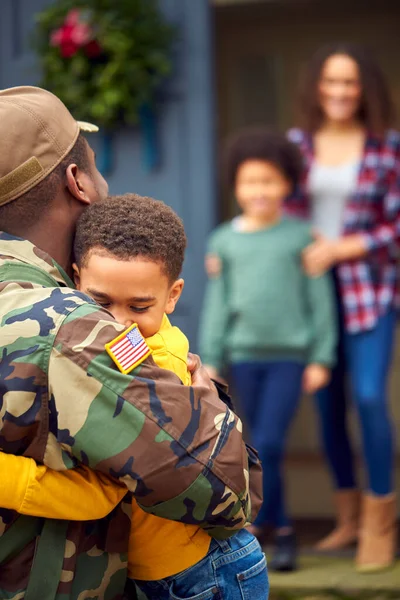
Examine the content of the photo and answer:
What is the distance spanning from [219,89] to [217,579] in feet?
13.5

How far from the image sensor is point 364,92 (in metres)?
4.02

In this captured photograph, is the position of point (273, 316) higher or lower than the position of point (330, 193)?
lower

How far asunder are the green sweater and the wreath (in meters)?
1.04

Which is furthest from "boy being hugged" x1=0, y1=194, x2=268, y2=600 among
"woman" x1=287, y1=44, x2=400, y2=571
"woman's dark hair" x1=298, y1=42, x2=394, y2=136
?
"woman's dark hair" x1=298, y1=42, x2=394, y2=136

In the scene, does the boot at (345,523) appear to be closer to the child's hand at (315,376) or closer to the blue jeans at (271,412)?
the blue jeans at (271,412)

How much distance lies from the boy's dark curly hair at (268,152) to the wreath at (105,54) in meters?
0.83

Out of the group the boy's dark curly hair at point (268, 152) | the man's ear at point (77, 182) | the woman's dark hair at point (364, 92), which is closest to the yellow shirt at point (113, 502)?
the man's ear at point (77, 182)

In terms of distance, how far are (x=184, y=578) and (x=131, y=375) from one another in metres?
0.48

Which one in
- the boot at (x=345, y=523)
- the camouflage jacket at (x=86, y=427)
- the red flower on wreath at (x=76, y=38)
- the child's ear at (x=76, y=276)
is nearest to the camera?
the camouflage jacket at (x=86, y=427)

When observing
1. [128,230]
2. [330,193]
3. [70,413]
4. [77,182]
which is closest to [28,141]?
[77,182]

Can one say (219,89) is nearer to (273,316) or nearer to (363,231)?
(363,231)

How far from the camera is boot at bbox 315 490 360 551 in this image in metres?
4.30

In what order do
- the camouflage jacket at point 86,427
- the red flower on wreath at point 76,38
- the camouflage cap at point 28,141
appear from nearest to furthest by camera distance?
the camouflage jacket at point 86,427, the camouflage cap at point 28,141, the red flower on wreath at point 76,38

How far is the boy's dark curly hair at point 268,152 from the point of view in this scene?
399 centimetres
